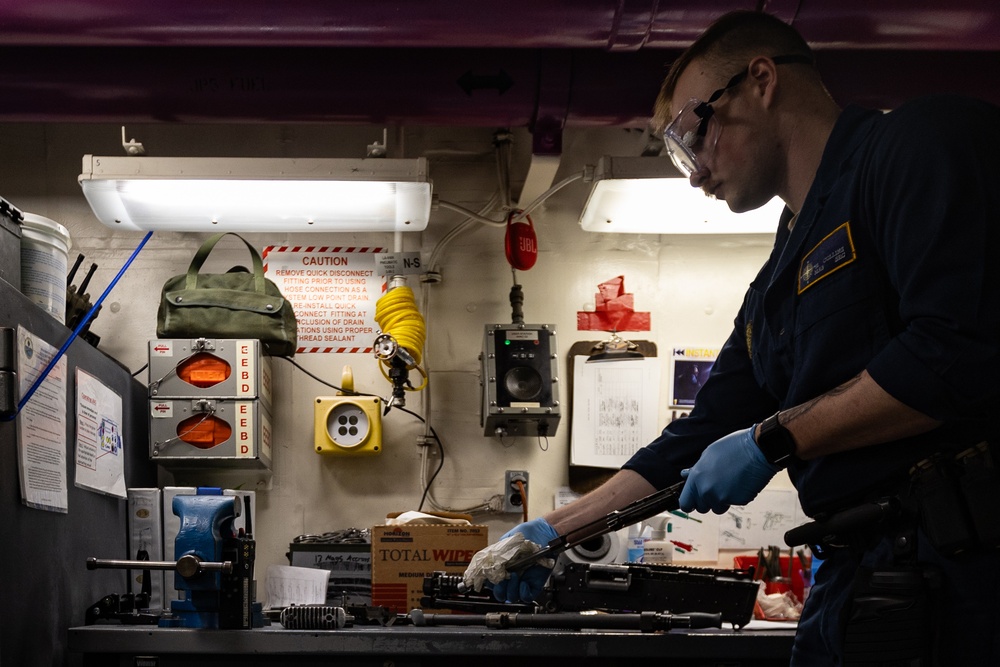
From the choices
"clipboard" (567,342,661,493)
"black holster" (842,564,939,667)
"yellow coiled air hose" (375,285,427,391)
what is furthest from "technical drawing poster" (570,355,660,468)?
"black holster" (842,564,939,667)

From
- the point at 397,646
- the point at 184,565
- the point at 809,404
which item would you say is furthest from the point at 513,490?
the point at 809,404

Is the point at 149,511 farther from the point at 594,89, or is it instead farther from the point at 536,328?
the point at 594,89

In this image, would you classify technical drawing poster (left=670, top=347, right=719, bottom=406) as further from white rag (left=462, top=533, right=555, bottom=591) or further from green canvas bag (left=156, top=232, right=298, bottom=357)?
white rag (left=462, top=533, right=555, bottom=591)

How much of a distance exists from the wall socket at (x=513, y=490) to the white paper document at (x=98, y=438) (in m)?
1.33

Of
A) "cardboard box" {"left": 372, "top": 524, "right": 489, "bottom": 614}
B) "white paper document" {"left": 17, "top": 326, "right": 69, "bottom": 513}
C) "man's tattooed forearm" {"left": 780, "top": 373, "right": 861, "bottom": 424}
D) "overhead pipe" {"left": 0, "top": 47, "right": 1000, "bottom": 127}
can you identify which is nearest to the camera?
"man's tattooed forearm" {"left": 780, "top": 373, "right": 861, "bottom": 424}

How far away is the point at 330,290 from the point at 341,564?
1.14 meters

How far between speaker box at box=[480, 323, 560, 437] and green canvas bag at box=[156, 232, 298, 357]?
0.74 metres

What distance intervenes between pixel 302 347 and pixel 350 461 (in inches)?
18.7

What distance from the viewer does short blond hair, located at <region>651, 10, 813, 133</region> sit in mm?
1912

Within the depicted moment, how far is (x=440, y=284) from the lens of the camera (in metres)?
3.90

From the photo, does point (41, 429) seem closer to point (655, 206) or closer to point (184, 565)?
point (184, 565)

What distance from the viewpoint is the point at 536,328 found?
3.68 m

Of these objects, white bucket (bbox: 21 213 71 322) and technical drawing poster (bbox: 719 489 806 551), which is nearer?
white bucket (bbox: 21 213 71 322)

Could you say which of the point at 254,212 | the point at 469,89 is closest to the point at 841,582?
the point at 469,89
